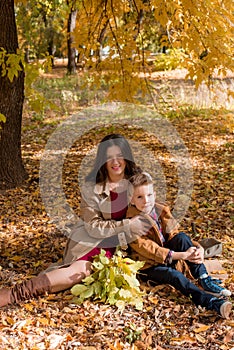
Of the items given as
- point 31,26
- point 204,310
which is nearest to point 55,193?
point 204,310

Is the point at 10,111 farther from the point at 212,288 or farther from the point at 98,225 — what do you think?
the point at 212,288

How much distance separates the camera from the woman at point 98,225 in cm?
341

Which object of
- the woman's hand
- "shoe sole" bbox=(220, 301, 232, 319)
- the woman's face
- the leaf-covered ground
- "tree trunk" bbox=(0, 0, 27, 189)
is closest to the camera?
the leaf-covered ground

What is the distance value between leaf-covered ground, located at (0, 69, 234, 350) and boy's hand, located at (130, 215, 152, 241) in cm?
42

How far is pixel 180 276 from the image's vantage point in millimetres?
3297

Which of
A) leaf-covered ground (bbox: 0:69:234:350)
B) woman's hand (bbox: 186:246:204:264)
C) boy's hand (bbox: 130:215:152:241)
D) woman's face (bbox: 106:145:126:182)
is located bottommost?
leaf-covered ground (bbox: 0:69:234:350)

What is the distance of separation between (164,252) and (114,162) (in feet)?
2.56

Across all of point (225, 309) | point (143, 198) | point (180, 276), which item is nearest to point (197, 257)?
point (180, 276)

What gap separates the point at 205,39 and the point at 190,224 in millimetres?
1828

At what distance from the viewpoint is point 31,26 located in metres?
19.9

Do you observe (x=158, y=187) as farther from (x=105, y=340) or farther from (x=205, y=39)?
(x=105, y=340)

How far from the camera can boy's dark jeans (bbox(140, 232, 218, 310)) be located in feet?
10.5

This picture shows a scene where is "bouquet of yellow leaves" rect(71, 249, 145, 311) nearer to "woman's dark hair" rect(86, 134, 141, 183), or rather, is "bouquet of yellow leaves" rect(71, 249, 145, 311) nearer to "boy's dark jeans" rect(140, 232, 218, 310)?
"boy's dark jeans" rect(140, 232, 218, 310)

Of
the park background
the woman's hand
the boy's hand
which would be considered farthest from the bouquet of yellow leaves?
the woman's hand
